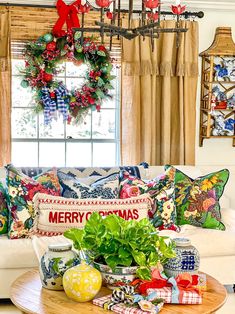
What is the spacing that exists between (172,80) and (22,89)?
1.44 metres

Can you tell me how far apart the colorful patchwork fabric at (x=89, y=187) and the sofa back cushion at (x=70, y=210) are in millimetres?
95

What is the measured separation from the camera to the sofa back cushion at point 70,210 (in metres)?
4.00

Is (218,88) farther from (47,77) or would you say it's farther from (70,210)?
(70,210)

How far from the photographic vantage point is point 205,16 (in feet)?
17.7

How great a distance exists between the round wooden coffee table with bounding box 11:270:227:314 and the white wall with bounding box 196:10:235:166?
8.95ft

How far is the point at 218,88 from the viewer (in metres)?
5.44

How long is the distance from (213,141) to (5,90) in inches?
83.4

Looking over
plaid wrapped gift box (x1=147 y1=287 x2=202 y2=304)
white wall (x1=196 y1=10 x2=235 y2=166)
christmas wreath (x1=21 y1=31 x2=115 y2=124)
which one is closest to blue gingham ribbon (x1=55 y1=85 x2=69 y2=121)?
christmas wreath (x1=21 y1=31 x2=115 y2=124)

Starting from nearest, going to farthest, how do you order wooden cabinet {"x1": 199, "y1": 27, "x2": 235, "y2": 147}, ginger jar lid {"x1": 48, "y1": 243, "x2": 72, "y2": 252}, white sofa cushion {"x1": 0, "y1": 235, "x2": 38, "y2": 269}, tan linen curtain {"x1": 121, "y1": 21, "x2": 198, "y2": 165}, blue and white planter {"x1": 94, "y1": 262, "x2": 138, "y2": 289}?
blue and white planter {"x1": 94, "y1": 262, "x2": 138, "y2": 289} → ginger jar lid {"x1": 48, "y1": 243, "x2": 72, "y2": 252} → white sofa cushion {"x1": 0, "y1": 235, "x2": 38, "y2": 269} → tan linen curtain {"x1": 121, "y1": 21, "x2": 198, "y2": 165} → wooden cabinet {"x1": 199, "y1": 27, "x2": 235, "y2": 147}

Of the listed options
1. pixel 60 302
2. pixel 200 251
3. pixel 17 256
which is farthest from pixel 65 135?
pixel 60 302

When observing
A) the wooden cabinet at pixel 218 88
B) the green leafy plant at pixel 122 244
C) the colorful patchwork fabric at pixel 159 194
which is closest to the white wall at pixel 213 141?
the wooden cabinet at pixel 218 88

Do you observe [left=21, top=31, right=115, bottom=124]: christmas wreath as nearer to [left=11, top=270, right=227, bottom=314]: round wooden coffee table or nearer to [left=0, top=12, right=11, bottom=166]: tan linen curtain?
[left=0, top=12, right=11, bottom=166]: tan linen curtain

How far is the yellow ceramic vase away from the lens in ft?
8.53

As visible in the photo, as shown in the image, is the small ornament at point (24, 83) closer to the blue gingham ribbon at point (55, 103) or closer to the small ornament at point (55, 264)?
the blue gingham ribbon at point (55, 103)
